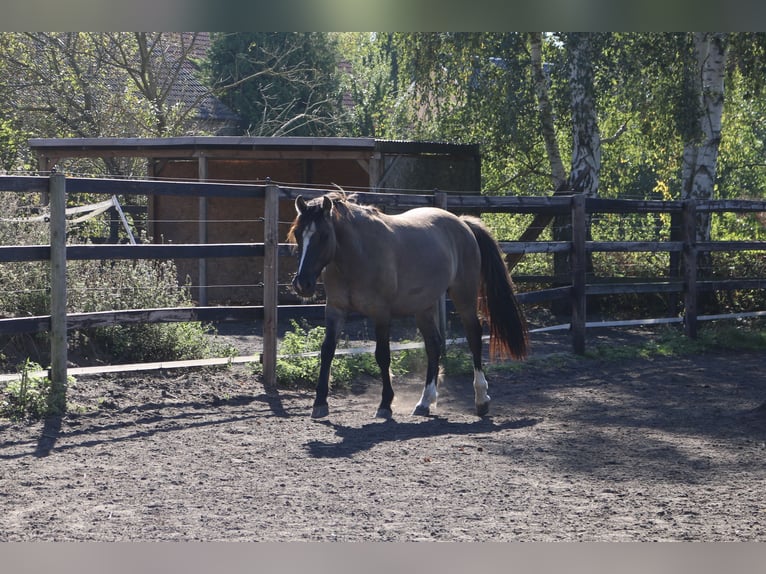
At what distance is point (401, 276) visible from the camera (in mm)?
6535

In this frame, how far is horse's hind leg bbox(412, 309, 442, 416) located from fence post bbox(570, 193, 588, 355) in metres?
3.01

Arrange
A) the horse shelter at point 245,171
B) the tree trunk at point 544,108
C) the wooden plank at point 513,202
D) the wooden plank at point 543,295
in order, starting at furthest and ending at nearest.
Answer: the tree trunk at point 544,108 < the horse shelter at point 245,171 < the wooden plank at point 543,295 < the wooden plank at point 513,202

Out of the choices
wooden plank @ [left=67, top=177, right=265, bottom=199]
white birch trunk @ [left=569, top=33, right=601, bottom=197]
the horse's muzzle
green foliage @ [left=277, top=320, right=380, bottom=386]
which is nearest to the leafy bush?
green foliage @ [left=277, top=320, right=380, bottom=386]

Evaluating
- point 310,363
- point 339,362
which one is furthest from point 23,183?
point 339,362

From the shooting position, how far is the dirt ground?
364 cm

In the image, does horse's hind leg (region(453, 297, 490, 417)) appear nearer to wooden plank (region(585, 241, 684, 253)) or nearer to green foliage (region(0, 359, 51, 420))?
green foliage (region(0, 359, 51, 420))

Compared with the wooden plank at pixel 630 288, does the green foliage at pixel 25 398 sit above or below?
below

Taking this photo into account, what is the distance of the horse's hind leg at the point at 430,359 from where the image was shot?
6.50m

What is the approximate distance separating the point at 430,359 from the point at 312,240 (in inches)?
55.5

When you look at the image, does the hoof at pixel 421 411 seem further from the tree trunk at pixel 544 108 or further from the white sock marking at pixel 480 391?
the tree trunk at pixel 544 108

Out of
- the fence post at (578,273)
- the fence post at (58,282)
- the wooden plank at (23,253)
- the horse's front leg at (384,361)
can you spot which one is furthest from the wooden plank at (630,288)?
the wooden plank at (23,253)

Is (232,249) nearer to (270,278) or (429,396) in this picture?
(270,278)

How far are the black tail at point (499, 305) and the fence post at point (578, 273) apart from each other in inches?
96.5

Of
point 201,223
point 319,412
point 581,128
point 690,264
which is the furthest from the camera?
point 581,128
